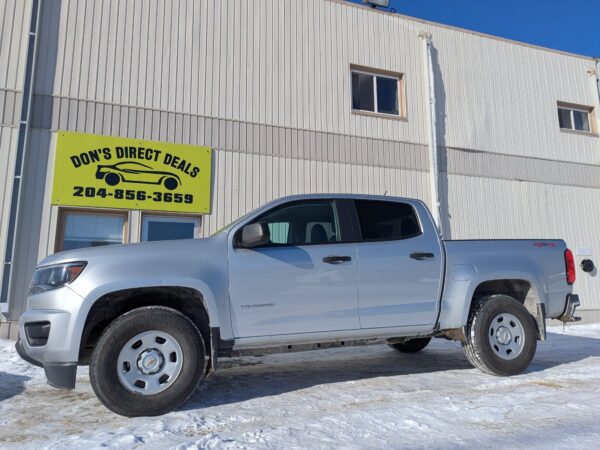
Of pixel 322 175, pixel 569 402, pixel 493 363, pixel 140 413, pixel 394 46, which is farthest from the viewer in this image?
pixel 394 46

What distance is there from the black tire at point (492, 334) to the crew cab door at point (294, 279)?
1.41 meters

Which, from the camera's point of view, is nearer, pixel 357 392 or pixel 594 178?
pixel 357 392

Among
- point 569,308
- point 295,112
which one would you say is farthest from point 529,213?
point 569,308

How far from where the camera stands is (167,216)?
29.7ft

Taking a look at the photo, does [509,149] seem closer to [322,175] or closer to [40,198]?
[322,175]

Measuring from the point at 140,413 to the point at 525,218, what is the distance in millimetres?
11444

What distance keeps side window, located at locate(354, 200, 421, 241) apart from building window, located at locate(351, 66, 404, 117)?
21.9 feet

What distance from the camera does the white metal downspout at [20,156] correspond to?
25.3 feet

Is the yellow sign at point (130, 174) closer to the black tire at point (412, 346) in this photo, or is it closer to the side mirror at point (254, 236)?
the black tire at point (412, 346)

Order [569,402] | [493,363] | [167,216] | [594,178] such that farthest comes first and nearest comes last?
[594,178] → [167,216] → [493,363] → [569,402]

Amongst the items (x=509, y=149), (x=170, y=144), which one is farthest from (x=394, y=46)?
(x=170, y=144)

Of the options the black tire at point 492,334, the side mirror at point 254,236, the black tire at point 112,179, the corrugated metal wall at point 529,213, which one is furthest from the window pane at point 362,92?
the side mirror at point 254,236

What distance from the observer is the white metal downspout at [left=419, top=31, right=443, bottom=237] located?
1098 centimetres

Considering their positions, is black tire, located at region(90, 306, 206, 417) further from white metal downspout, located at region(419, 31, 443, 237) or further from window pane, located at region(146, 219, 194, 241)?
white metal downspout, located at region(419, 31, 443, 237)
